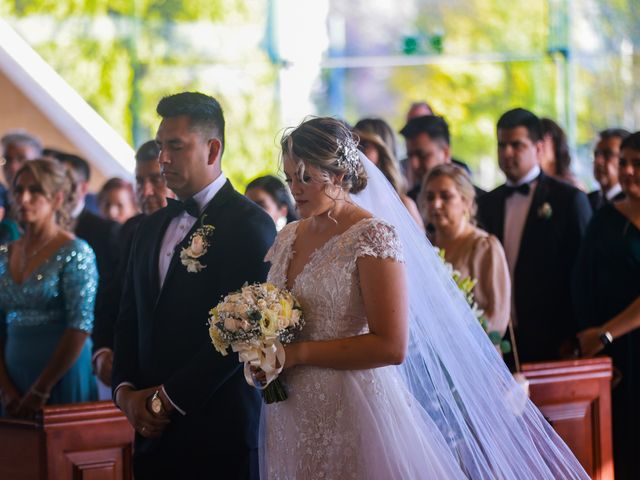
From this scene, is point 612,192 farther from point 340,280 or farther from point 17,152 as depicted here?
point 340,280

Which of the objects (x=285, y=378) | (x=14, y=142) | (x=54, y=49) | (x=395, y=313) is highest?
(x=54, y=49)

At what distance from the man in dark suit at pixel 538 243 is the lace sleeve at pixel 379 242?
3.08m

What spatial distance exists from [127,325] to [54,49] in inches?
356

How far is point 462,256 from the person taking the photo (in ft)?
19.1

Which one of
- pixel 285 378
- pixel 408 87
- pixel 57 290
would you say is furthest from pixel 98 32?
pixel 285 378

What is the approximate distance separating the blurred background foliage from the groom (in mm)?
7040

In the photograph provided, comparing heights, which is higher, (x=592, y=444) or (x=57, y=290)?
(x=57, y=290)

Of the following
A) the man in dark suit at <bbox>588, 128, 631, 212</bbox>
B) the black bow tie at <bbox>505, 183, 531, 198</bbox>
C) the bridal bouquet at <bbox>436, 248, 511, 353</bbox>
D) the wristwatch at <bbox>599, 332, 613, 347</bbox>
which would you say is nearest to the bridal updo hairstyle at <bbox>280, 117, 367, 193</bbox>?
the bridal bouquet at <bbox>436, 248, 511, 353</bbox>

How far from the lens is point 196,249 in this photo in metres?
4.20

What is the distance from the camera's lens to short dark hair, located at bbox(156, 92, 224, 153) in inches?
170

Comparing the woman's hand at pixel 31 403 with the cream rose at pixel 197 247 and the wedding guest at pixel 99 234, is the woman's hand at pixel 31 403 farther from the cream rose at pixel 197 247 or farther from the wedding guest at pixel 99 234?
the cream rose at pixel 197 247

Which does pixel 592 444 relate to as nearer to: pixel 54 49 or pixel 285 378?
pixel 285 378

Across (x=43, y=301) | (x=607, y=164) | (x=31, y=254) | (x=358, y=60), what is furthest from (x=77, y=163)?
(x=358, y=60)

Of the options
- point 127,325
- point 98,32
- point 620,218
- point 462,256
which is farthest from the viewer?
point 98,32
